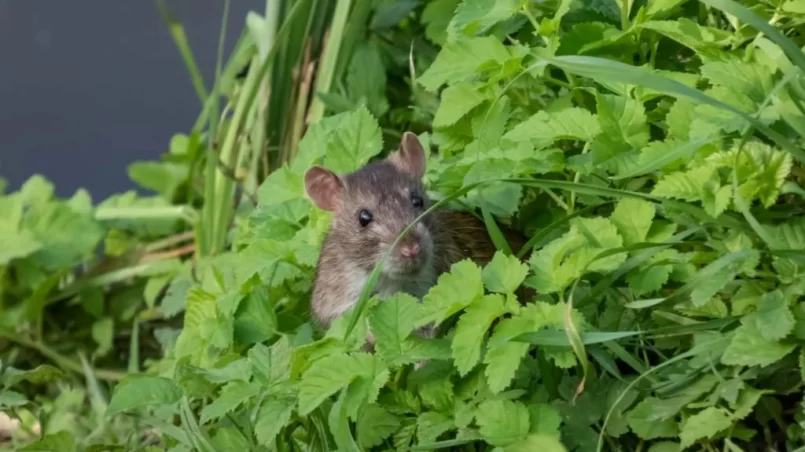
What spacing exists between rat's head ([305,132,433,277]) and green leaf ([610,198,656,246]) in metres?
0.51

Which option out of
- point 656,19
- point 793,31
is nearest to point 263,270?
point 656,19

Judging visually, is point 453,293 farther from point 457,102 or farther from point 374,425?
point 457,102

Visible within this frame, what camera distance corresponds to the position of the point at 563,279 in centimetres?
138

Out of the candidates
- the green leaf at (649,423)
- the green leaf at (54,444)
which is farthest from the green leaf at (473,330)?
the green leaf at (54,444)

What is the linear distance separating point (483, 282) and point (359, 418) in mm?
279

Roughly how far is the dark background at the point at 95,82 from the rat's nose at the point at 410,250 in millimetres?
2004

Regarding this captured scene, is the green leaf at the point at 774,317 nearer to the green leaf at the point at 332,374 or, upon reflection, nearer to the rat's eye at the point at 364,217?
the green leaf at the point at 332,374

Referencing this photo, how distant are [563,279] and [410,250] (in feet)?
1.55

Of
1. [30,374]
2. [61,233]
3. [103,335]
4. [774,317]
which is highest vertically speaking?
[774,317]

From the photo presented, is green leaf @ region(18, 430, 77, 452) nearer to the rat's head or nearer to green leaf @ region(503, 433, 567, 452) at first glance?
the rat's head

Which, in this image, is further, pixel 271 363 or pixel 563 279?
pixel 271 363

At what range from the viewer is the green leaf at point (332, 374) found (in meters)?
1.36

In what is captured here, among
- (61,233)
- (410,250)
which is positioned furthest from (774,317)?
(61,233)

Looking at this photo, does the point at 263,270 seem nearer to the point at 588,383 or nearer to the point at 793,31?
the point at 588,383
